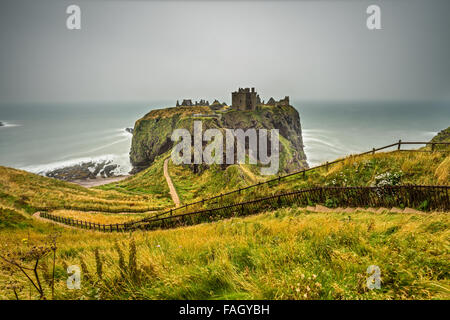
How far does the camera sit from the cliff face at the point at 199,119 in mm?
81025

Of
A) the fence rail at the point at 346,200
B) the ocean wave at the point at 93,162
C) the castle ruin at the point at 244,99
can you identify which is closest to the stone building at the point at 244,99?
the castle ruin at the point at 244,99

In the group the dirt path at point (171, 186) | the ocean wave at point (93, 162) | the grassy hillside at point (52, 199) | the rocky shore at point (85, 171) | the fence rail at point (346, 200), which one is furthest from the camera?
the ocean wave at point (93, 162)

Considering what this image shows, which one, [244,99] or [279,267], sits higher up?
[244,99]

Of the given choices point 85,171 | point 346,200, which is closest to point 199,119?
point 85,171

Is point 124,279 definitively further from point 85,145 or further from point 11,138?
point 11,138

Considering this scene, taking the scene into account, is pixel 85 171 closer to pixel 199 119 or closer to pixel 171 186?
pixel 199 119

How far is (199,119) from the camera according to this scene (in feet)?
231

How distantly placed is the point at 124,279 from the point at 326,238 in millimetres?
4467

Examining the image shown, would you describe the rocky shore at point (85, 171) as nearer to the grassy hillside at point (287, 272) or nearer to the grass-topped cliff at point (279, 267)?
the grass-topped cliff at point (279, 267)

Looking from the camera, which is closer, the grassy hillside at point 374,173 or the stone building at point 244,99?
the grassy hillside at point 374,173

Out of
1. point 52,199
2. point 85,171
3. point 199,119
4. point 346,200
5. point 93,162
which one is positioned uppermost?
point 199,119

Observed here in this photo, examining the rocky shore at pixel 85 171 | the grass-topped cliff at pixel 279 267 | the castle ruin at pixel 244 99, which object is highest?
the castle ruin at pixel 244 99
